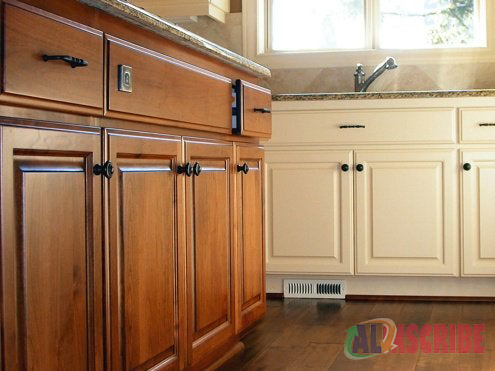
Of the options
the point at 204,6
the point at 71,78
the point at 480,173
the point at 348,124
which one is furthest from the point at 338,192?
the point at 71,78

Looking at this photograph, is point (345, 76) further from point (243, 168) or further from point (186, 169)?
point (186, 169)

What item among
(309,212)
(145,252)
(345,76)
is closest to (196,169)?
(145,252)

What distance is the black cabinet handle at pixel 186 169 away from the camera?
1805 mm

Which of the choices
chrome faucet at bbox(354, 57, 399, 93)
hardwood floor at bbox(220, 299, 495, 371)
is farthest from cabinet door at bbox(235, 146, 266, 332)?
chrome faucet at bbox(354, 57, 399, 93)

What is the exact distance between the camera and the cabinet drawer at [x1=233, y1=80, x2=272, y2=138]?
89.0 inches

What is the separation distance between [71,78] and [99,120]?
157 millimetres

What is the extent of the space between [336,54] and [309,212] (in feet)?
3.23

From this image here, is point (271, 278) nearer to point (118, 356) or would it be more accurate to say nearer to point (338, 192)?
point (338, 192)

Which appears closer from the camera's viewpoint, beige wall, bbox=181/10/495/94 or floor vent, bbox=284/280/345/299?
floor vent, bbox=284/280/345/299

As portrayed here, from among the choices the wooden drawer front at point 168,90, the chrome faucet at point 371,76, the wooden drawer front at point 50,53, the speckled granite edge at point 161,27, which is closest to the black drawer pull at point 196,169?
the wooden drawer front at point 168,90

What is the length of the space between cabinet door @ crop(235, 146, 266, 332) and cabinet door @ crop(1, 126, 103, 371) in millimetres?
925

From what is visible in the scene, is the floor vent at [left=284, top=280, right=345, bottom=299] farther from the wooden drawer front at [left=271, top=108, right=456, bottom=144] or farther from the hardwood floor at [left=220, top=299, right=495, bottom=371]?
the wooden drawer front at [left=271, top=108, right=456, bottom=144]

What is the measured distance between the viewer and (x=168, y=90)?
68.1 inches

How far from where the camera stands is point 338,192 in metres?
3.47
